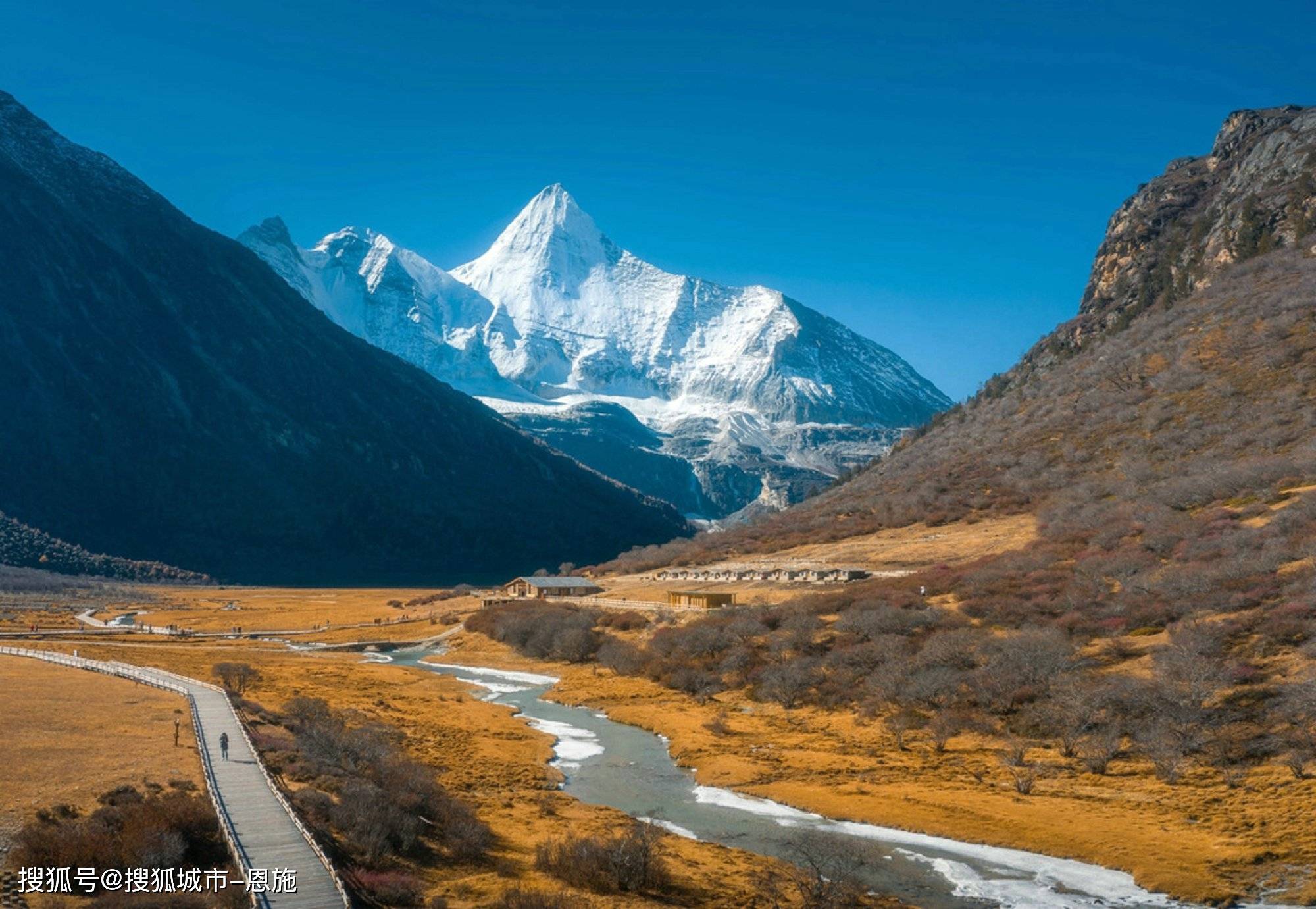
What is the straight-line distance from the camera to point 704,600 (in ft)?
264

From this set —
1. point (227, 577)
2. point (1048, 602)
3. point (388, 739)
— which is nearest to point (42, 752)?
point (388, 739)

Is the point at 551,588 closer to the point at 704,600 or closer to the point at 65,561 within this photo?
the point at 704,600

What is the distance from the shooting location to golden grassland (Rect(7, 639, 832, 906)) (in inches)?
1132

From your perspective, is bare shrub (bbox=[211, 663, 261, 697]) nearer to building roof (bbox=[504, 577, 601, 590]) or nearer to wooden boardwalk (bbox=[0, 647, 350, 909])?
wooden boardwalk (bbox=[0, 647, 350, 909])

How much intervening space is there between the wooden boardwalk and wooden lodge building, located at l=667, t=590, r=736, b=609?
43330mm

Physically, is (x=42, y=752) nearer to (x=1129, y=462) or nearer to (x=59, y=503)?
(x=1129, y=462)

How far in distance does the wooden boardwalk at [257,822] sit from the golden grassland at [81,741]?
2.96ft

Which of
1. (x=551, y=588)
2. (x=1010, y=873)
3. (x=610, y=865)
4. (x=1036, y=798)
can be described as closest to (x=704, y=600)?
(x=551, y=588)

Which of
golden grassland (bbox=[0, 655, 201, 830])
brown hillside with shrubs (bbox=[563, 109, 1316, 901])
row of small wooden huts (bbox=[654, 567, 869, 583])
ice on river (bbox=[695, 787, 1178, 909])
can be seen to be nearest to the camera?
ice on river (bbox=[695, 787, 1178, 909])

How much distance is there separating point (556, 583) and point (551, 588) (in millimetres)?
3201

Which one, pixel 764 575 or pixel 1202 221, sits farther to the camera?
pixel 1202 221

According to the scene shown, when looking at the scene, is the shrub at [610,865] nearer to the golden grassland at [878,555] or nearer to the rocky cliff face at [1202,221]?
the golden grassland at [878,555]

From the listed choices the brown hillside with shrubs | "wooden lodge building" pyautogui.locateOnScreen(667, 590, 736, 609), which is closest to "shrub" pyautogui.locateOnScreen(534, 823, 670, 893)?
the brown hillside with shrubs

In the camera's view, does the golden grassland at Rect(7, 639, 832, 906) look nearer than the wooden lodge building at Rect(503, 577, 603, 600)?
Yes
